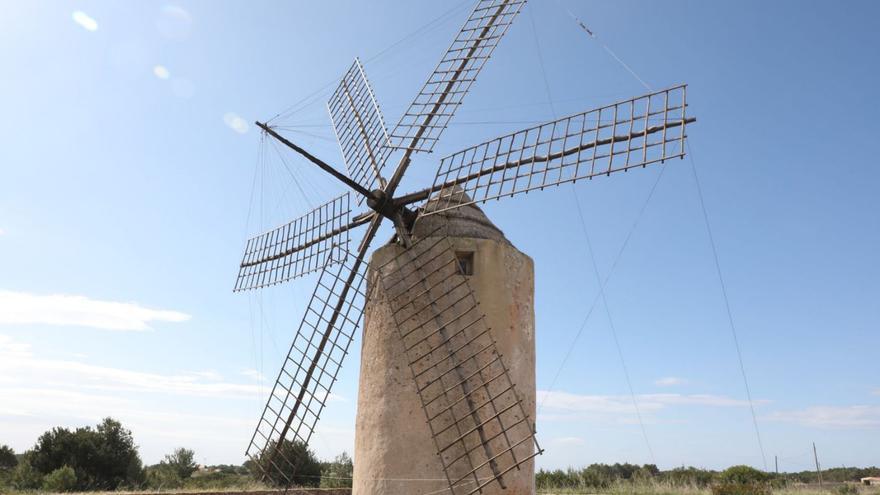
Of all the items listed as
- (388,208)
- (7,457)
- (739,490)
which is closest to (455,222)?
(388,208)

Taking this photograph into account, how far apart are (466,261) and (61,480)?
11.5 m

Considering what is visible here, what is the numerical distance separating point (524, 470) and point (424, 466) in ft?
3.06

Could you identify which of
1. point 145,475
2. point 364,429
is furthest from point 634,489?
point 145,475

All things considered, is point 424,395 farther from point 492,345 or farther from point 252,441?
point 252,441

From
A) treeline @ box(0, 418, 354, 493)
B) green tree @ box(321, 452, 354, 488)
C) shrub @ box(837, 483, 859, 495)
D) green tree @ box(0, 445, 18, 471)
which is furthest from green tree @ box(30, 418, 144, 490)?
shrub @ box(837, 483, 859, 495)

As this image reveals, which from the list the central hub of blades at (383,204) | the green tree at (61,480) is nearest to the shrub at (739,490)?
the central hub of blades at (383,204)

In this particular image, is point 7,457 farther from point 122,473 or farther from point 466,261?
point 466,261

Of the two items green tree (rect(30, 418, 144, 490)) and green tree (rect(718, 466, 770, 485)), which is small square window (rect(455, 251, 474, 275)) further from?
green tree (rect(30, 418, 144, 490))

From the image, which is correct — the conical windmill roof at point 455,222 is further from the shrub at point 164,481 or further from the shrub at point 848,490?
the shrub at point 164,481

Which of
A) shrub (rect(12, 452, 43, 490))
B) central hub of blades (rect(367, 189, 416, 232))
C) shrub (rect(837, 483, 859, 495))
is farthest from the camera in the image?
shrub (rect(12, 452, 43, 490))

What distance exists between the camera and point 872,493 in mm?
11547

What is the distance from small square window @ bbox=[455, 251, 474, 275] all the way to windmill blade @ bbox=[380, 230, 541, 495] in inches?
6.2

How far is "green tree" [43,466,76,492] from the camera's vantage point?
13.3m

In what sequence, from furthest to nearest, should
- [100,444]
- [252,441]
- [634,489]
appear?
[100,444] < [634,489] < [252,441]
